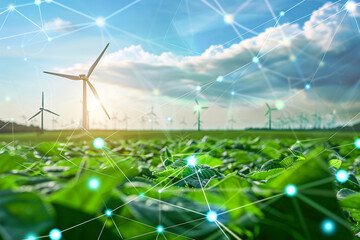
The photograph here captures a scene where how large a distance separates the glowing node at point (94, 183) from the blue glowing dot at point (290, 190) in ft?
0.59

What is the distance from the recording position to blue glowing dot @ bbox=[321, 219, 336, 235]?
251 mm

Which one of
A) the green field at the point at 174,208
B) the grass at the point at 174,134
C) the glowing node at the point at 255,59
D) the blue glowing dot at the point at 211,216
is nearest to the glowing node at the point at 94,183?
the green field at the point at 174,208

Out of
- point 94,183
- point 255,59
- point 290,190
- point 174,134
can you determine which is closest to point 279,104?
point 255,59

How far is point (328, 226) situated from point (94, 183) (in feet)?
0.72

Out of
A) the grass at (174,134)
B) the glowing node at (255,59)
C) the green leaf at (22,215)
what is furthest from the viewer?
the glowing node at (255,59)

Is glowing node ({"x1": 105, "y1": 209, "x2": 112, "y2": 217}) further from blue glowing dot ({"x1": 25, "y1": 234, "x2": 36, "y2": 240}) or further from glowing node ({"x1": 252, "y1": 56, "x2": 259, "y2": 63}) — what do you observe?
glowing node ({"x1": 252, "y1": 56, "x2": 259, "y2": 63})

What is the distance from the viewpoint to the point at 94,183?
8.9 inches

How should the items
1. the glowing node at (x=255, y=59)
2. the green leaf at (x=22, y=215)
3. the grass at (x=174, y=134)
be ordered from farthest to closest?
the glowing node at (x=255, y=59), the grass at (x=174, y=134), the green leaf at (x=22, y=215)

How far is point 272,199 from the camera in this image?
0.92 feet

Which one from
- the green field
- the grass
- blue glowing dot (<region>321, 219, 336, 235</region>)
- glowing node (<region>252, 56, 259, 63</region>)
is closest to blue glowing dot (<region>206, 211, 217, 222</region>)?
the green field

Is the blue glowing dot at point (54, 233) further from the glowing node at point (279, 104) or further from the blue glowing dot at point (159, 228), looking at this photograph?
the glowing node at point (279, 104)

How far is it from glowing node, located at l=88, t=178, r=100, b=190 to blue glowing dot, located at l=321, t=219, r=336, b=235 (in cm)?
21

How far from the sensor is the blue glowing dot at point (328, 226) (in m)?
0.25

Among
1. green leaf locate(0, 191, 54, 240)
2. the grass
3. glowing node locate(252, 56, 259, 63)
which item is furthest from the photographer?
glowing node locate(252, 56, 259, 63)
